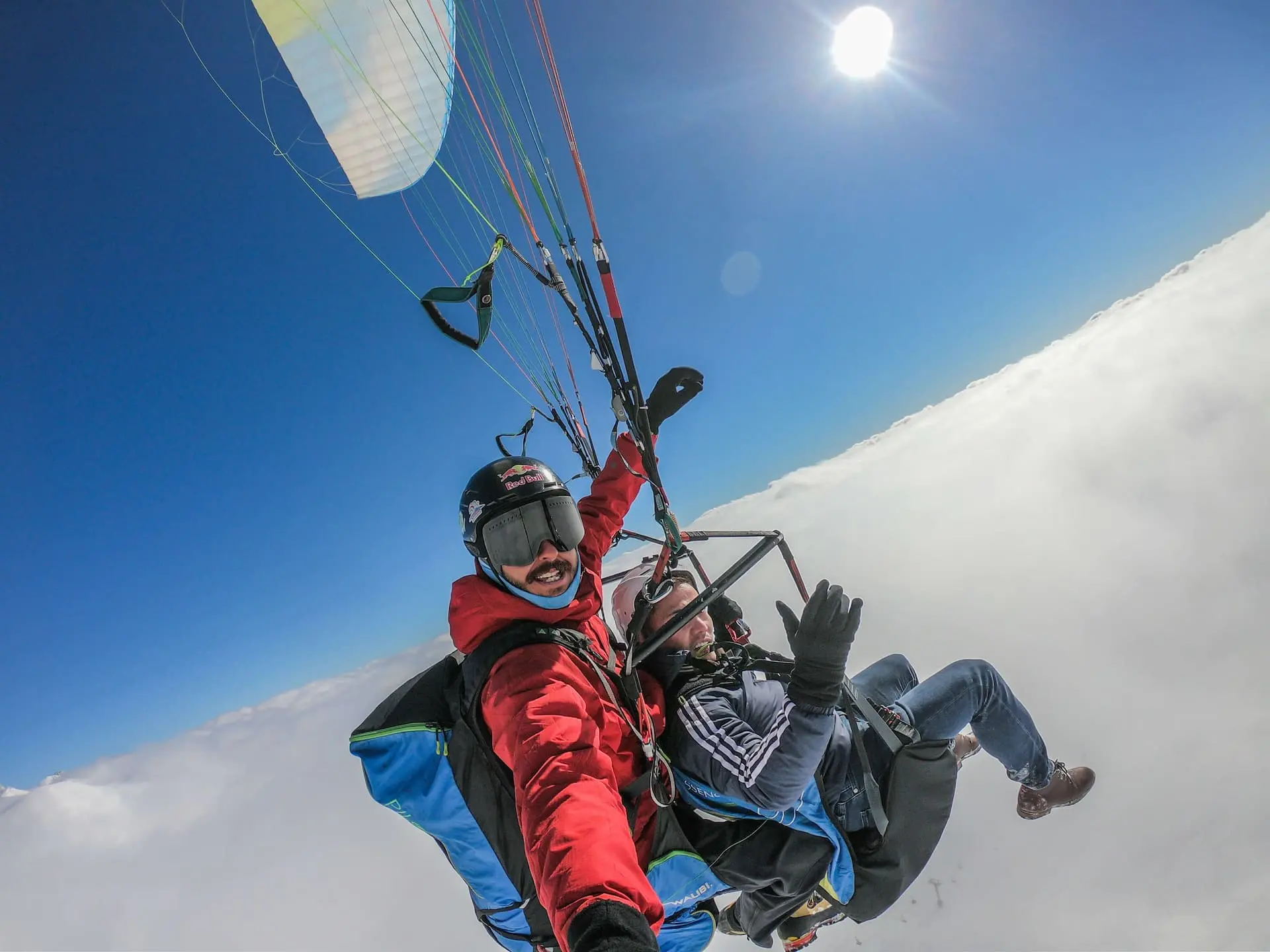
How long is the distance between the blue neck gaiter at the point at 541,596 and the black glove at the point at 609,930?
94 centimetres

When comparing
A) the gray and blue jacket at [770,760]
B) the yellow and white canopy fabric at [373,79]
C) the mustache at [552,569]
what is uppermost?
the yellow and white canopy fabric at [373,79]

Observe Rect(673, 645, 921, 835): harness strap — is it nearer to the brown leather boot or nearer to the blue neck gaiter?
the blue neck gaiter

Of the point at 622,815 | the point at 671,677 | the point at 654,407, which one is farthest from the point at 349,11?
the point at 622,815

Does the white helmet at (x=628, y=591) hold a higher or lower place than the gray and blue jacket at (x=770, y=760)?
higher

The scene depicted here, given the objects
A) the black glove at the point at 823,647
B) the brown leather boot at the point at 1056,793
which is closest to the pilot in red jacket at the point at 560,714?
the black glove at the point at 823,647

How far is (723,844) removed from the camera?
1.92 meters

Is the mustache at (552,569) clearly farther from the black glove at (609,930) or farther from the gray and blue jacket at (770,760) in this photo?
the black glove at (609,930)

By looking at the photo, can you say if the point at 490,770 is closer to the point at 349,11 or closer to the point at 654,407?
the point at 654,407

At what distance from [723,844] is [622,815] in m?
0.93

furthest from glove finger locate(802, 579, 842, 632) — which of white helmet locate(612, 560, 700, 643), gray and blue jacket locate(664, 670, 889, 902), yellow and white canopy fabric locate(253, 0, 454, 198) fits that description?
yellow and white canopy fabric locate(253, 0, 454, 198)

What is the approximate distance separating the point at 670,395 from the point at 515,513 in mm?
1136

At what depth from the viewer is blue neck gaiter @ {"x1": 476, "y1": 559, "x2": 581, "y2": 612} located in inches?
72.6

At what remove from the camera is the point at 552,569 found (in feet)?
6.33

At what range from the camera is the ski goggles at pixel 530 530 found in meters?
1.87
